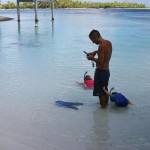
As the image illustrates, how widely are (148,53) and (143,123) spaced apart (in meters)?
13.3

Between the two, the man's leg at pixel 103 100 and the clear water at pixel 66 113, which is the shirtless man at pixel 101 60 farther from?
the clear water at pixel 66 113

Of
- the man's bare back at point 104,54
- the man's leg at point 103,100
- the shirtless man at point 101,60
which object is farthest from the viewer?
the man's leg at point 103,100

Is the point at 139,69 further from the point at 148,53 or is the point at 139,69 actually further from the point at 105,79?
the point at 105,79

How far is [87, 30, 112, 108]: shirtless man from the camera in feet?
26.3

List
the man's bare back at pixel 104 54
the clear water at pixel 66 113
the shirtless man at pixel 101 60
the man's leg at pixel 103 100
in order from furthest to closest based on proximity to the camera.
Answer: the man's leg at pixel 103 100 → the man's bare back at pixel 104 54 → the shirtless man at pixel 101 60 → the clear water at pixel 66 113

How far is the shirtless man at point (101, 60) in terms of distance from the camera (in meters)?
8.02

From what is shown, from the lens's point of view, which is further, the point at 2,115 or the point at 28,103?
the point at 28,103

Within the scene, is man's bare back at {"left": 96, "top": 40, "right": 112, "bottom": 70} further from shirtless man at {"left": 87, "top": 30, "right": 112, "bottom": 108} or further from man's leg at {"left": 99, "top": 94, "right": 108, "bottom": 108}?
man's leg at {"left": 99, "top": 94, "right": 108, "bottom": 108}

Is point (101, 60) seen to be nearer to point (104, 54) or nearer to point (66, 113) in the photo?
point (104, 54)

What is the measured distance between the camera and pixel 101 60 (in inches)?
322

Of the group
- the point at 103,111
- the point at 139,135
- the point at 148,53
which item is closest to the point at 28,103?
the point at 103,111

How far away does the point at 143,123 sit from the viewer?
8109 millimetres

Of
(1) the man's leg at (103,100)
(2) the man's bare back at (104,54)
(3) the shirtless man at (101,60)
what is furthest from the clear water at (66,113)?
(2) the man's bare back at (104,54)

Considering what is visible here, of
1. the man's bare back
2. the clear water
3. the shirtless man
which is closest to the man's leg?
the shirtless man
